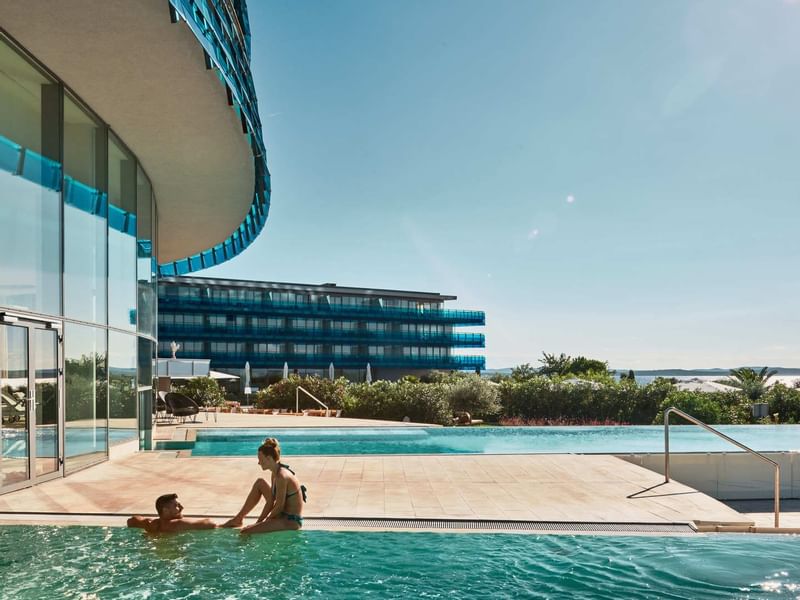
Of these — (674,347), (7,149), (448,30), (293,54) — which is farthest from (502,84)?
(674,347)

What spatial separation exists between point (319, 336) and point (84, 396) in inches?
1884

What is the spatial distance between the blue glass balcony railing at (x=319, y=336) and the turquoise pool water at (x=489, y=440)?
125 ft

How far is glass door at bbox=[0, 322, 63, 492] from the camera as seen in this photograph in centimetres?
754

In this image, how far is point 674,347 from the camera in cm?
6131

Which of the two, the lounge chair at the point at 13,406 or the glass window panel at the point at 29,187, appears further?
the glass window panel at the point at 29,187

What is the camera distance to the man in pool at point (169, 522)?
239 inches

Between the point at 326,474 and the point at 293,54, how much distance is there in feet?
37.1

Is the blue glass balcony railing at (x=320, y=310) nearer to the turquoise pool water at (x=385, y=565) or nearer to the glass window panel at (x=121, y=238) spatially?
the glass window panel at (x=121, y=238)

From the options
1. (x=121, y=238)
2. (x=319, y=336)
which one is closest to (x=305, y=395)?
(x=121, y=238)

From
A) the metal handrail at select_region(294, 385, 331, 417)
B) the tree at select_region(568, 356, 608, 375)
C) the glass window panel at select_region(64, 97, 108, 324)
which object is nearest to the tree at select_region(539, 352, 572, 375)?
the tree at select_region(568, 356, 608, 375)

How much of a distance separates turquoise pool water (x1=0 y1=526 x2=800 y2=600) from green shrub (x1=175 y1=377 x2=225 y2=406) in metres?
23.1

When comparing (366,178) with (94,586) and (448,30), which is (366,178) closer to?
(448,30)

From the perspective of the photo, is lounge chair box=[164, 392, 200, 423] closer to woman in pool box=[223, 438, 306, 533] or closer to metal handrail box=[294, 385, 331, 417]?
metal handrail box=[294, 385, 331, 417]

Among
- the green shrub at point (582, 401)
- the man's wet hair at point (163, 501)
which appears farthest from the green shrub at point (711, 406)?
the man's wet hair at point (163, 501)
